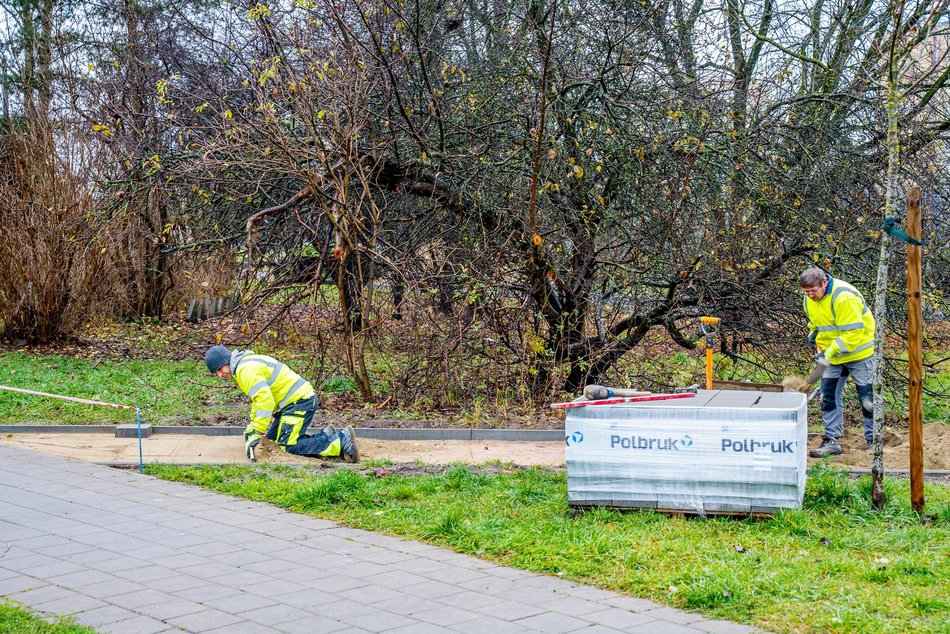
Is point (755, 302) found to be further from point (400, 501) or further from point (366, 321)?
point (400, 501)

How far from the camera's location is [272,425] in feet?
31.7

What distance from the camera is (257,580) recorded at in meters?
5.69

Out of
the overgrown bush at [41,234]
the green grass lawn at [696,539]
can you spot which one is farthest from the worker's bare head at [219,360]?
the overgrown bush at [41,234]

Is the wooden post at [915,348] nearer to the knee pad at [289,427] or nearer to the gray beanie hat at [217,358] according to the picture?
the knee pad at [289,427]

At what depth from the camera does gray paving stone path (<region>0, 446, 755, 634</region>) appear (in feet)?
16.2

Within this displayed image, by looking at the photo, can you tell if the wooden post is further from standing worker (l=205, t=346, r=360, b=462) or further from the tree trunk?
standing worker (l=205, t=346, r=360, b=462)

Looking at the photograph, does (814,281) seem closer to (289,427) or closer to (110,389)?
(289,427)

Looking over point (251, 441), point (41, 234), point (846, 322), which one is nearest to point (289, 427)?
point (251, 441)

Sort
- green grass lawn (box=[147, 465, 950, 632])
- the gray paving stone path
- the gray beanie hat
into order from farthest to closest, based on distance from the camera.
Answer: the gray beanie hat, green grass lawn (box=[147, 465, 950, 632]), the gray paving stone path

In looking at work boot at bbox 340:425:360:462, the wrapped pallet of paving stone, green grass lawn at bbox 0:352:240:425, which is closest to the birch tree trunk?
the wrapped pallet of paving stone

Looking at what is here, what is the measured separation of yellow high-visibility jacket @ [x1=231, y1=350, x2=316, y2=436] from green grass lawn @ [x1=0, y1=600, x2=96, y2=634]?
14.1 feet

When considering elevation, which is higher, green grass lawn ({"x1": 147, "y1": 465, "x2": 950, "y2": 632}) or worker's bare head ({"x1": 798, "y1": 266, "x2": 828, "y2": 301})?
worker's bare head ({"x1": 798, "y1": 266, "x2": 828, "y2": 301})

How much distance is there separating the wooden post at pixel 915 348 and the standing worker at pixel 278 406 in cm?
498

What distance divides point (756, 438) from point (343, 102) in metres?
6.72
